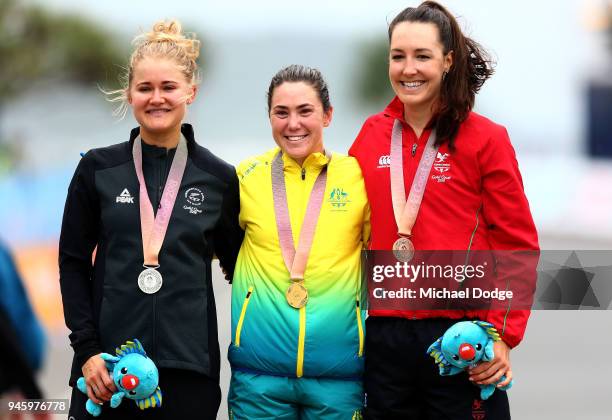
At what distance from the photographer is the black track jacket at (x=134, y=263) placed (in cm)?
396

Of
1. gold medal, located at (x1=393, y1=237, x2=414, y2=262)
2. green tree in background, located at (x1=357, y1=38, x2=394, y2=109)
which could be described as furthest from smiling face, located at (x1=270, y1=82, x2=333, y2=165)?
green tree in background, located at (x1=357, y1=38, x2=394, y2=109)

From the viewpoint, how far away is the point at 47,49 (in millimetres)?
43156

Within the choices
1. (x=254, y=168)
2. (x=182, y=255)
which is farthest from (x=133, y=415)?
(x=254, y=168)

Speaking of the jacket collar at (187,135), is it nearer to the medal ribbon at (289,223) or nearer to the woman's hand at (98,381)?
the medal ribbon at (289,223)

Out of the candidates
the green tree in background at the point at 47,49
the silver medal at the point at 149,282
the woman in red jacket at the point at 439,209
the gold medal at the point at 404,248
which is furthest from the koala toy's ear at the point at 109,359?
the green tree in background at the point at 47,49

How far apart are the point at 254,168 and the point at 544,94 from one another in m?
38.9

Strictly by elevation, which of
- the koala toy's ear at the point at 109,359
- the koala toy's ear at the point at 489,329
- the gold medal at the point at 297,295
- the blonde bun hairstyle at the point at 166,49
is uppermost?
the blonde bun hairstyle at the point at 166,49

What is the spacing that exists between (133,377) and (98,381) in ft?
0.60

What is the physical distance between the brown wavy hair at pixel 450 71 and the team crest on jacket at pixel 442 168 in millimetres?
48

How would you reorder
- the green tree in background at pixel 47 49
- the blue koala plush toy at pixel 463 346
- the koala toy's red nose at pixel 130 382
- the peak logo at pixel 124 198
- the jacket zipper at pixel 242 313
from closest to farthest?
the koala toy's red nose at pixel 130 382 → the blue koala plush toy at pixel 463 346 → the peak logo at pixel 124 198 → the jacket zipper at pixel 242 313 → the green tree in background at pixel 47 49

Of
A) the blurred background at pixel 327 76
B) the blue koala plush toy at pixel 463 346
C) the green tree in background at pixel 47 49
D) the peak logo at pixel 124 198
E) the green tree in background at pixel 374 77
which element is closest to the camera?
the blue koala plush toy at pixel 463 346

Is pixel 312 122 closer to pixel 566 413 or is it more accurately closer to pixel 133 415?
pixel 133 415

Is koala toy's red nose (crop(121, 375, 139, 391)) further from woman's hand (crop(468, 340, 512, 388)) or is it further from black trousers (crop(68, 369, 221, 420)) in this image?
woman's hand (crop(468, 340, 512, 388))

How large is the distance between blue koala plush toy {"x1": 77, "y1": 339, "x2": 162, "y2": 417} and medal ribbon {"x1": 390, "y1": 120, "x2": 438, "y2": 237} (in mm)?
1084
